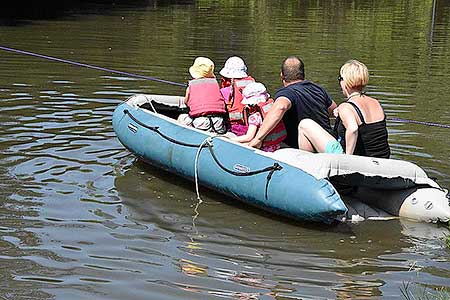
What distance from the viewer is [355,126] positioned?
6664 mm

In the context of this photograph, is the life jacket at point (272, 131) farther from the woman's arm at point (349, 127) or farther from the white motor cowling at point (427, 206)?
the white motor cowling at point (427, 206)

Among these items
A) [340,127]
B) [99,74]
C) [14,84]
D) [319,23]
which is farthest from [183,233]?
[319,23]

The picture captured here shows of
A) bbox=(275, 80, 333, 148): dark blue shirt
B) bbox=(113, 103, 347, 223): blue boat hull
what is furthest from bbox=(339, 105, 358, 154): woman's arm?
bbox=(113, 103, 347, 223): blue boat hull

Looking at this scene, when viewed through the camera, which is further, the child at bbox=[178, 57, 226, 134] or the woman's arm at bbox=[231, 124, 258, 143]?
the child at bbox=[178, 57, 226, 134]

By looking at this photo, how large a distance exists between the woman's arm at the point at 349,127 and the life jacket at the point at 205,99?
1.68 m

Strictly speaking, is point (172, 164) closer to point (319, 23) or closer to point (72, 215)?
point (72, 215)

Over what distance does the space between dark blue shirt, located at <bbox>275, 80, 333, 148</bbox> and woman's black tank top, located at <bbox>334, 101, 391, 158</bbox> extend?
0.26 m

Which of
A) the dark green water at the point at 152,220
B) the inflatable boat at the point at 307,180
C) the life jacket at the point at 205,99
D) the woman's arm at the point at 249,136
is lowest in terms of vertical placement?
the dark green water at the point at 152,220

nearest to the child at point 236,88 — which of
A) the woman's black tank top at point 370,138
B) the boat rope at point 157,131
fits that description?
the boat rope at point 157,131

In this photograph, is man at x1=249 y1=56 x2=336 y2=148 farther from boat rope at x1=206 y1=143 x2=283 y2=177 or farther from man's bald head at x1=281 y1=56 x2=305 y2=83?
boat rope at x1=206 y1=143 x2=283 y2=177

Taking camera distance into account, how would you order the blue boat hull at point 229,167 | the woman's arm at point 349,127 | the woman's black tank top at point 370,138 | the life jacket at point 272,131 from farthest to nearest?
the life jacket at point 272,131 → the woman's black tank top at point 370,138 → the woman's arm at point 349,127 → the blue boat hull at point 229,167

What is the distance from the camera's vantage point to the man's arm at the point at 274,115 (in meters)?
6.95

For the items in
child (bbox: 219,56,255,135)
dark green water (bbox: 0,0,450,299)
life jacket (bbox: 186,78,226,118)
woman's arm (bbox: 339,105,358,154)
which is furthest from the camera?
life jacket (bbox: 186,78,226,118)

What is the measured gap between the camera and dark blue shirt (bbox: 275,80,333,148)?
23.2 ft
